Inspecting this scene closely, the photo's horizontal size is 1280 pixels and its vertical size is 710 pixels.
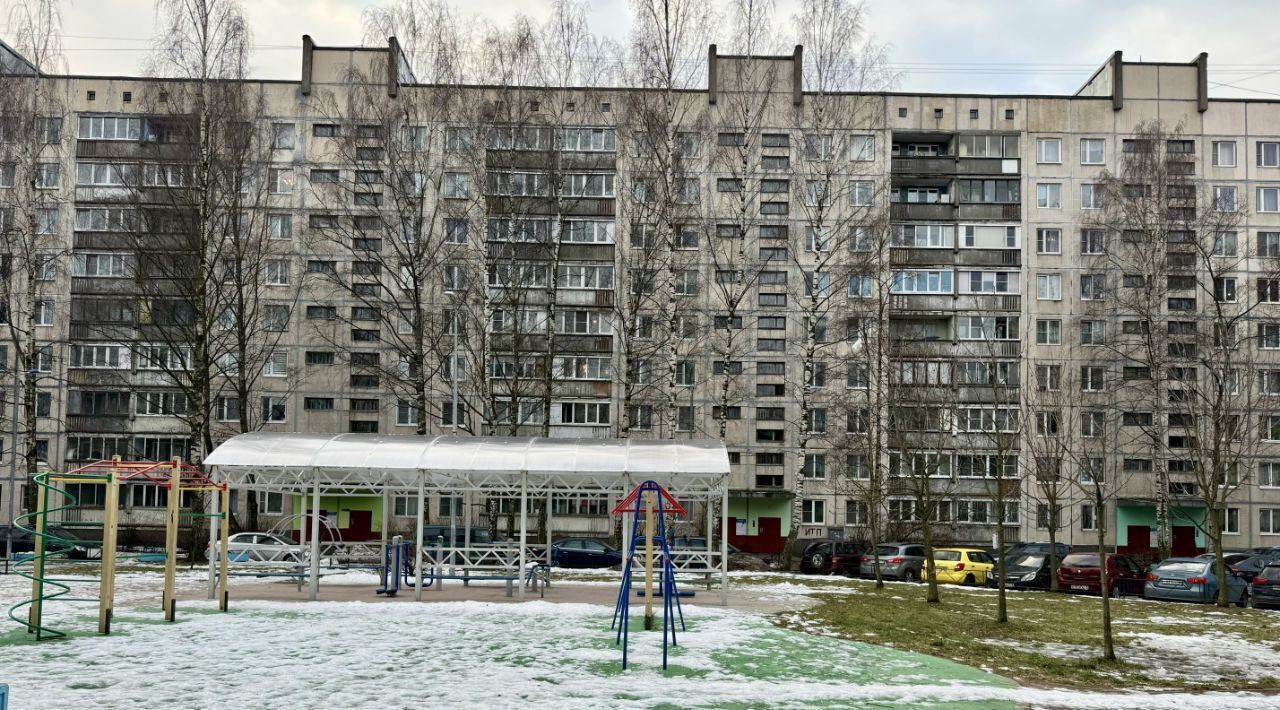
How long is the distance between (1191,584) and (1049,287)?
31886mm

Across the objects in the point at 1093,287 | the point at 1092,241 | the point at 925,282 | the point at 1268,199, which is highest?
the point at 1268,199

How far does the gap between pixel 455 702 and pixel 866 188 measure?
164 ft

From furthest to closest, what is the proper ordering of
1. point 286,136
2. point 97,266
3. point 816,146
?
point 286,136 → point 97,266 → point 816,146

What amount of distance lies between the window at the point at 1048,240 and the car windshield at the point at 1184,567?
103 feet

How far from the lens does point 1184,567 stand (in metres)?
28.8

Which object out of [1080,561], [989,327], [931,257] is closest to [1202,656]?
[1080,561]

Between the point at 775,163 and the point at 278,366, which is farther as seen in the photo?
the point at 775,163

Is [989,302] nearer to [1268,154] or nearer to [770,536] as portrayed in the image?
[770,536]

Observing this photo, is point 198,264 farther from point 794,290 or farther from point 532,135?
point 794,290

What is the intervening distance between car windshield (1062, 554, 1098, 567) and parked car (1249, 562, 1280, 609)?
3957 millimetres

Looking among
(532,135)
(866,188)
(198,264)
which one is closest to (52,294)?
(198,264)

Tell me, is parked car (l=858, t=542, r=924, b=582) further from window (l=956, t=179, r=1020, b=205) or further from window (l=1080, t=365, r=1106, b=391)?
window (l=956, t=179, r=1020, b=205)

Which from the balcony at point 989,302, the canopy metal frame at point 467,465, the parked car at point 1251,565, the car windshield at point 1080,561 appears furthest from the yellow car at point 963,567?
the balcony at point 989,302

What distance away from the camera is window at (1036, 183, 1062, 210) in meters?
58.4
